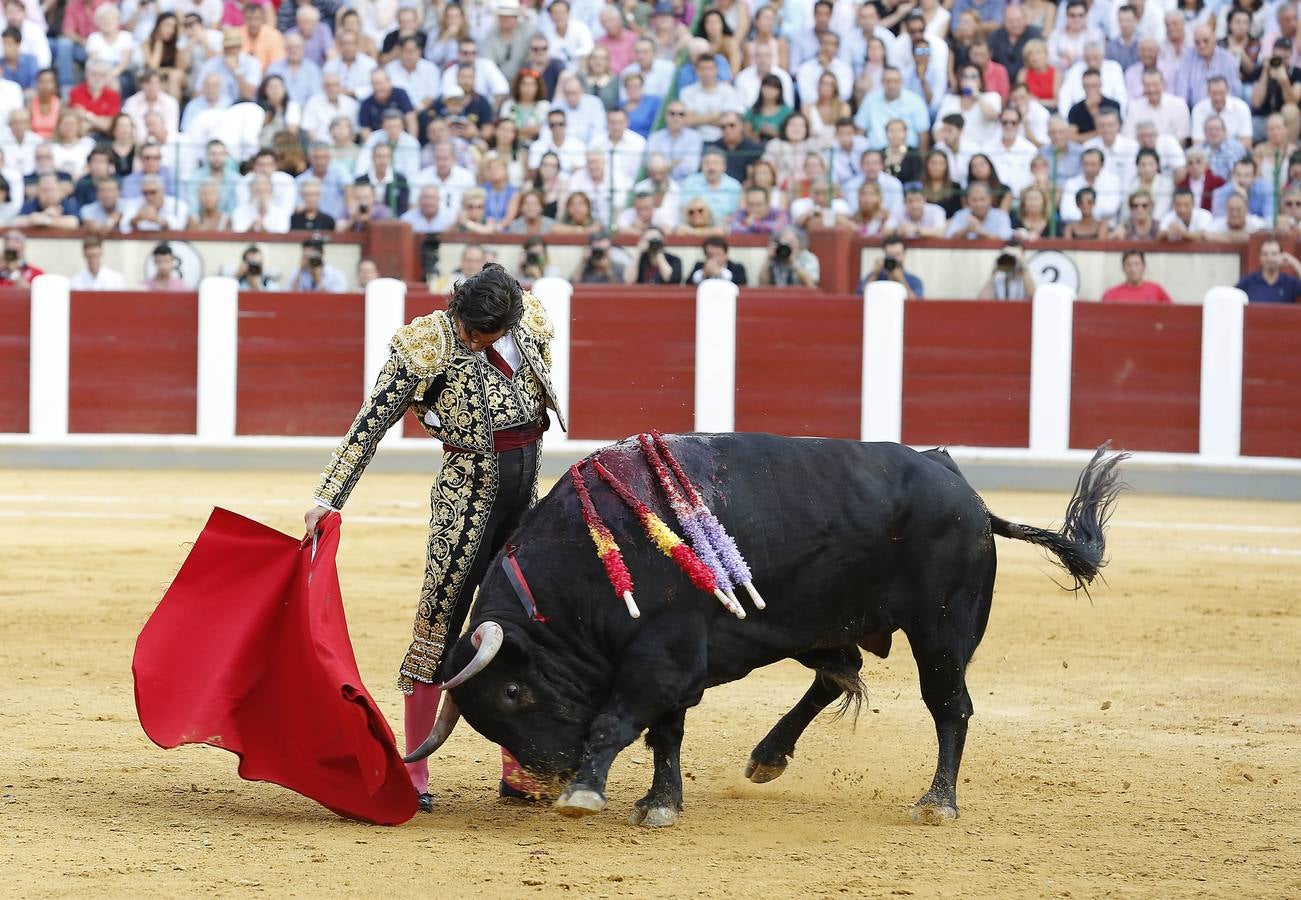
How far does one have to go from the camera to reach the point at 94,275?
1089 centimetres

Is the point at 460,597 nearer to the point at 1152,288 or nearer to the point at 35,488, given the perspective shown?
the point at 35,488

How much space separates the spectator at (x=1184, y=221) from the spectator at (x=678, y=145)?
2.62 m

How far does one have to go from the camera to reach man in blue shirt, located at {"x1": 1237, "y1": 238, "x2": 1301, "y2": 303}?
10.3 metres

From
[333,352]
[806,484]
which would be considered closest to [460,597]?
[806,484]

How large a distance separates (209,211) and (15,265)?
1127mm

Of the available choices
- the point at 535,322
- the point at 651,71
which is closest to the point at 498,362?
the point at 535,322

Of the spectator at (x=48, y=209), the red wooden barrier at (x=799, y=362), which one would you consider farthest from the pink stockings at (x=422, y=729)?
the spectator at (x=48, y=209)

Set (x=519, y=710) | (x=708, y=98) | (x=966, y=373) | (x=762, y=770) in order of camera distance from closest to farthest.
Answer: (x=519, y=710) < (x=762, y=770) < (x=966, y=373) < (x=708, y=98)

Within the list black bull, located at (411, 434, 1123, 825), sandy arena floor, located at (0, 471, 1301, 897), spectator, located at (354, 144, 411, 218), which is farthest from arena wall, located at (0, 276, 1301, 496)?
black bull, located at (411, 434, 1123, 825)

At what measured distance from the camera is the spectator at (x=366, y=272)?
10.7m

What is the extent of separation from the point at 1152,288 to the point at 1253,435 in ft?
3.17

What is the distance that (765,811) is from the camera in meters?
4.02

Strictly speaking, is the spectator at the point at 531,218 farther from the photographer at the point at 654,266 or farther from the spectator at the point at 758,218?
the spectator at the point at 758,218

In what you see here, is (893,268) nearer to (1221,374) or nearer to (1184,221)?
(1184,221)
